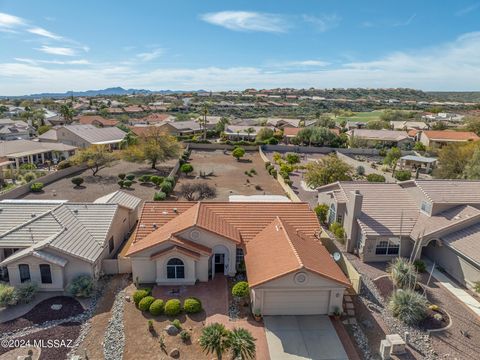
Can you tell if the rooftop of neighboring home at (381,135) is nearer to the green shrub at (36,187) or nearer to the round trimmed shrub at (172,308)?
the green shrub at (36,187)

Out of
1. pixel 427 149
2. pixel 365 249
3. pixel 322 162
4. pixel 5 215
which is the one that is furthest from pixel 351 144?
pixel 5 215

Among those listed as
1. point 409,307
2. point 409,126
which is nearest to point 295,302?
point 409,307

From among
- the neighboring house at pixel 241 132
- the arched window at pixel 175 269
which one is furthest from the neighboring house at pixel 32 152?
the arched window at pixel 175 269

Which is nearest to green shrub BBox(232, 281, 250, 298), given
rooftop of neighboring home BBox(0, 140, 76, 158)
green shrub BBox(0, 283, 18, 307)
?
green shrub BBox(0, 283, 18, 307)

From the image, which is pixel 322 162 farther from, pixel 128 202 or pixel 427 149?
pixel 427 149

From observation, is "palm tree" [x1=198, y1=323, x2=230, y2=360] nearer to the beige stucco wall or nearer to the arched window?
the beige stucco wall
